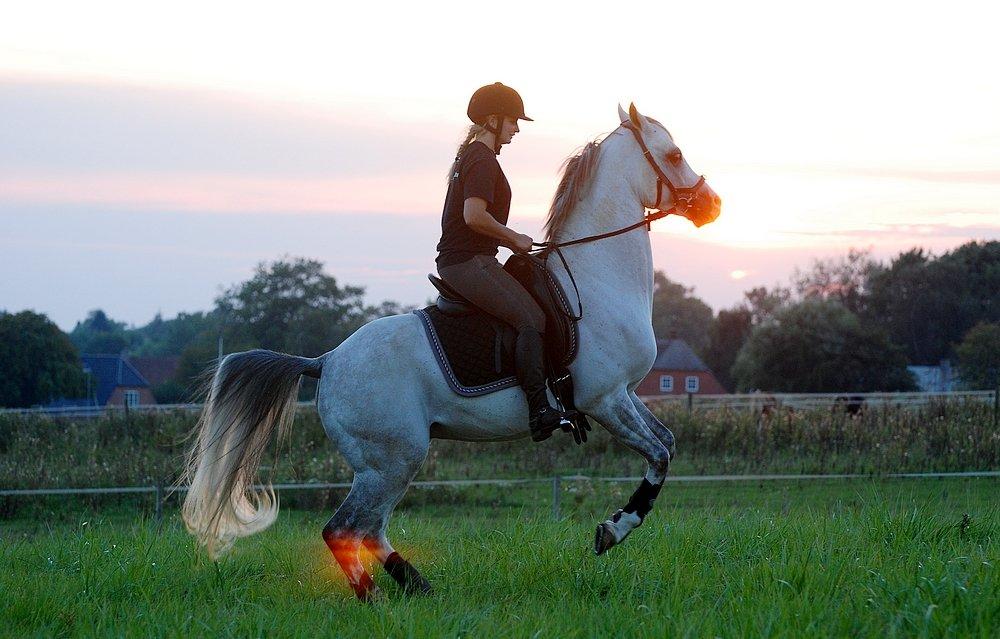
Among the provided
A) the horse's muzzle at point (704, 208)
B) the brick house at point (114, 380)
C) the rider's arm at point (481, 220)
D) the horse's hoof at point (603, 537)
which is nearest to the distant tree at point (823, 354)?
the horse's muzzle at point (704, 208)

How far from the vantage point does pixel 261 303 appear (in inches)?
2645

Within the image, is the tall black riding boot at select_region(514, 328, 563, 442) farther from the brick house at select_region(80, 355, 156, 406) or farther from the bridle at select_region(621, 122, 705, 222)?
the brick house at select_region(80, 355, 156, 406)

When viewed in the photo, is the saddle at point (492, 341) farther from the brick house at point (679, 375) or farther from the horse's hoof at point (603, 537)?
the brick house at point (679, 375)

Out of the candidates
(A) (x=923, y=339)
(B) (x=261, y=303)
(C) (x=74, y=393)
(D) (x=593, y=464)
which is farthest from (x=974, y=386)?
(C) (x=74, y=393)

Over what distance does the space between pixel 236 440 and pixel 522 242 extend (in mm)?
2399

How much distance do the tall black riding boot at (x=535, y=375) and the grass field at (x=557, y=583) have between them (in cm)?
95

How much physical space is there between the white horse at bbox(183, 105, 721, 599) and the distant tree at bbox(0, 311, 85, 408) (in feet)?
180

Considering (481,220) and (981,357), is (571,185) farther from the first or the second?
(981,357)

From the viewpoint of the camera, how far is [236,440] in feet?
23.7

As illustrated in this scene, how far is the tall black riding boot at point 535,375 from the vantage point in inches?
259

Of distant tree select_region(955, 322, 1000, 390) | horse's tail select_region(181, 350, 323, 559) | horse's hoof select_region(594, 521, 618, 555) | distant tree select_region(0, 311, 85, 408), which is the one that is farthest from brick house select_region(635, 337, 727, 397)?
horse's hoof select_region(594, 521, 618, 555)

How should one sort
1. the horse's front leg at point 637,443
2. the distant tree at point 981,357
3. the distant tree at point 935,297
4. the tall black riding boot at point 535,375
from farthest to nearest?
the distant tree at point 935,297
the distant tree at point 981,357
the horse's front leg at point 637,443
the tall black riding boot at point 535,375

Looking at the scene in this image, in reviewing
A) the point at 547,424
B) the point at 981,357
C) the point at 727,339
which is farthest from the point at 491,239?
the point at 727,339

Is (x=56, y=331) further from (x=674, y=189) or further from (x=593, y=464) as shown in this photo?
(x=674, y=189)
